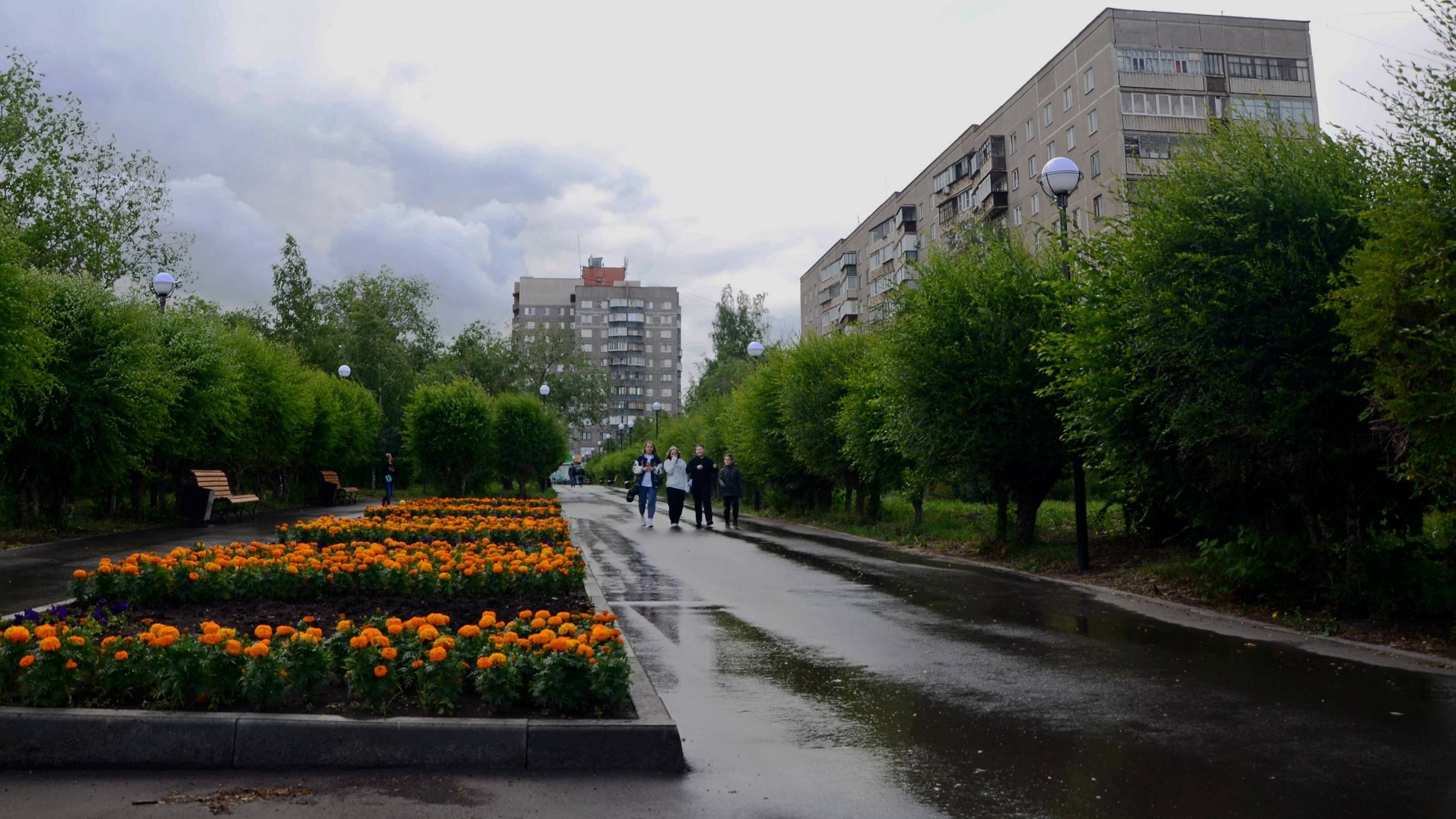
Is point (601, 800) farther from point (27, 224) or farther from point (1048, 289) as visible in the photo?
point (27, 224)

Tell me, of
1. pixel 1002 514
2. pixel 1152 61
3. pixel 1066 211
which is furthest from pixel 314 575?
pixel 1152 61

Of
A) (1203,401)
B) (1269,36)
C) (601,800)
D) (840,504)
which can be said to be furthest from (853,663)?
(1269,36)

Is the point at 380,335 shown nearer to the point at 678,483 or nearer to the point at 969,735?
the point at 678,483

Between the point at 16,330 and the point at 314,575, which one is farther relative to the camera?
the point at 16,330

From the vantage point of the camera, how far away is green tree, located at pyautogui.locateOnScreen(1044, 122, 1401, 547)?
9305 millimetres

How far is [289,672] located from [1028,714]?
4124 millimetres

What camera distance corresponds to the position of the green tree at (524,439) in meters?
41.7

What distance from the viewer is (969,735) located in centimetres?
572

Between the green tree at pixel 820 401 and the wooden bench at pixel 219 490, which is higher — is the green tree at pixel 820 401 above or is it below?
above

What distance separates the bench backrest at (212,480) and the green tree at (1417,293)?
2321 cm

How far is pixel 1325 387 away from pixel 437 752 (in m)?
7.94

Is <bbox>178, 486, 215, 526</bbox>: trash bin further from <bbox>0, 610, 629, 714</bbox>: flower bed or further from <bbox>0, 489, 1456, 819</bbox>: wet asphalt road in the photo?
<bbox>0, 610, 629, 714</bbox>: flower bed

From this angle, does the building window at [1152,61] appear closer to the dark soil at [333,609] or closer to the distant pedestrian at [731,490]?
the distant pedestrian at [731,490]

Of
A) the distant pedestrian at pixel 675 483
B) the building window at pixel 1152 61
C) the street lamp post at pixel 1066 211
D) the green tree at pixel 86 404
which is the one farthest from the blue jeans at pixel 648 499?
the building window at pixel 1152 61
